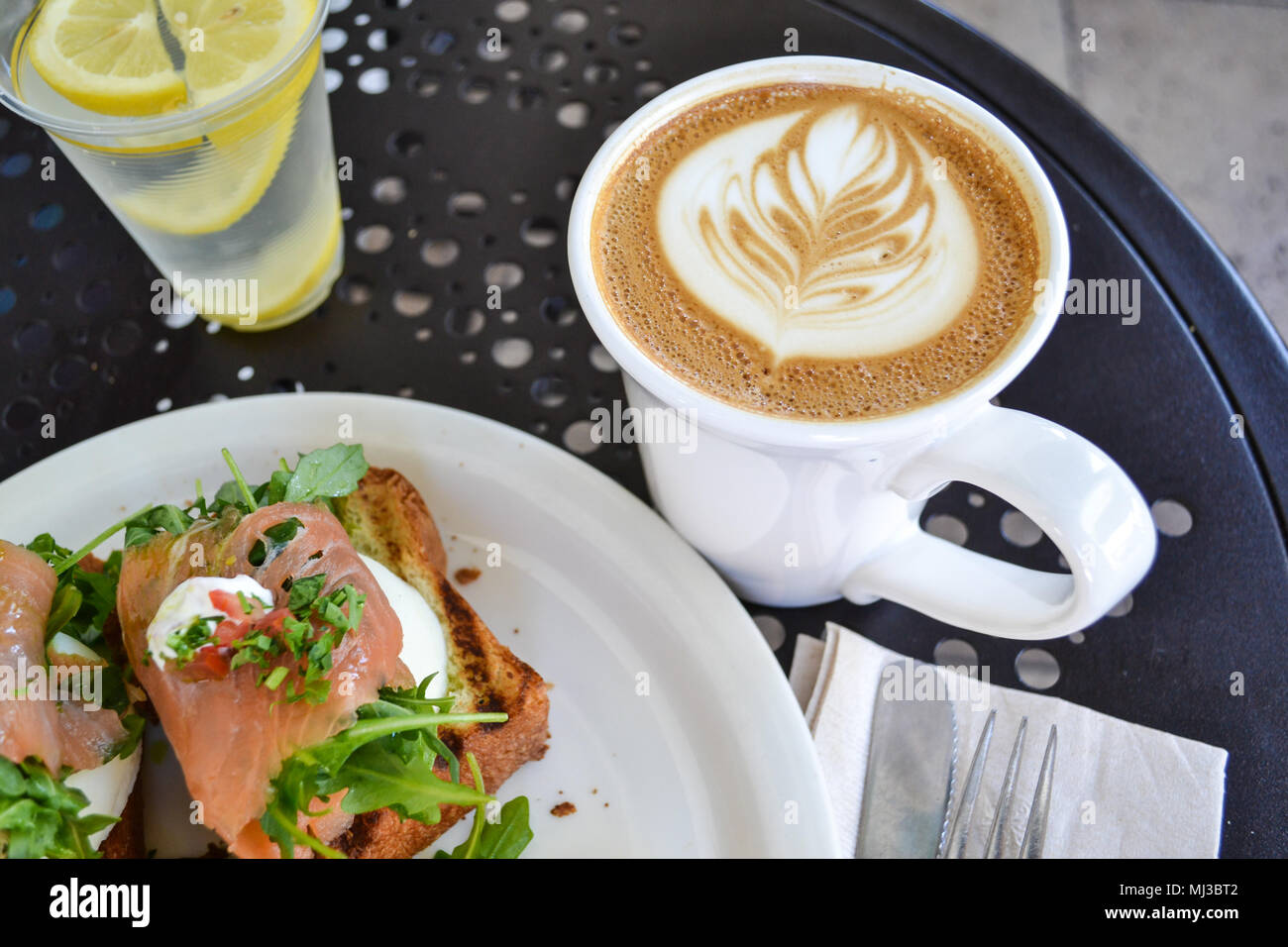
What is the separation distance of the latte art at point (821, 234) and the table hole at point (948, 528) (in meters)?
0.30

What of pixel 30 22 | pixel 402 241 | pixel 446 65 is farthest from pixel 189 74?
pixel 446 65

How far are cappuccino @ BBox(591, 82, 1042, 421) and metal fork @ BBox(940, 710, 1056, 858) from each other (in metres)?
0.34

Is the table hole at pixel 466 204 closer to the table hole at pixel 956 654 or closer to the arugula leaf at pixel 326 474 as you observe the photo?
the arugula leaf at pixel 326 474

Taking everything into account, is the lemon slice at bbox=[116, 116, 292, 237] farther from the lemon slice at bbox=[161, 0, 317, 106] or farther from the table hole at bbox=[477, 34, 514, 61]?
the table hole at bbox=[477, 34, 514, 61]

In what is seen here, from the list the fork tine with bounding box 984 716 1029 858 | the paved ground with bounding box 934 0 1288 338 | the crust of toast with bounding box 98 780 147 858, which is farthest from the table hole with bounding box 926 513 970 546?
the paved ground with bounding box 934 0 1288 338

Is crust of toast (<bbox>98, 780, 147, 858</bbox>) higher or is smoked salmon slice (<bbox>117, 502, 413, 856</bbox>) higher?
smoked salmon slice (<bbox>117, 502, 413, 856</bbox>)

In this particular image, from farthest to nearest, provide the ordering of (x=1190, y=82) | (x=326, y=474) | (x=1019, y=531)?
1. (x=1190, y=82)
2. (x=1019, y=531)
3. (x=326, y=474)

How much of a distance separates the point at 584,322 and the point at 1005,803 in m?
0.69

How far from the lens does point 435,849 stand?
101 centimetres

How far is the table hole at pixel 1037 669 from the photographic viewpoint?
1046 millimetres

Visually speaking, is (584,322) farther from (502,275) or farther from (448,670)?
(448,670)

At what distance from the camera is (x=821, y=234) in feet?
3.19

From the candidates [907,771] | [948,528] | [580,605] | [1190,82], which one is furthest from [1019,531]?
[1190,82]

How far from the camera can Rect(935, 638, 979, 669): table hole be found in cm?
107
